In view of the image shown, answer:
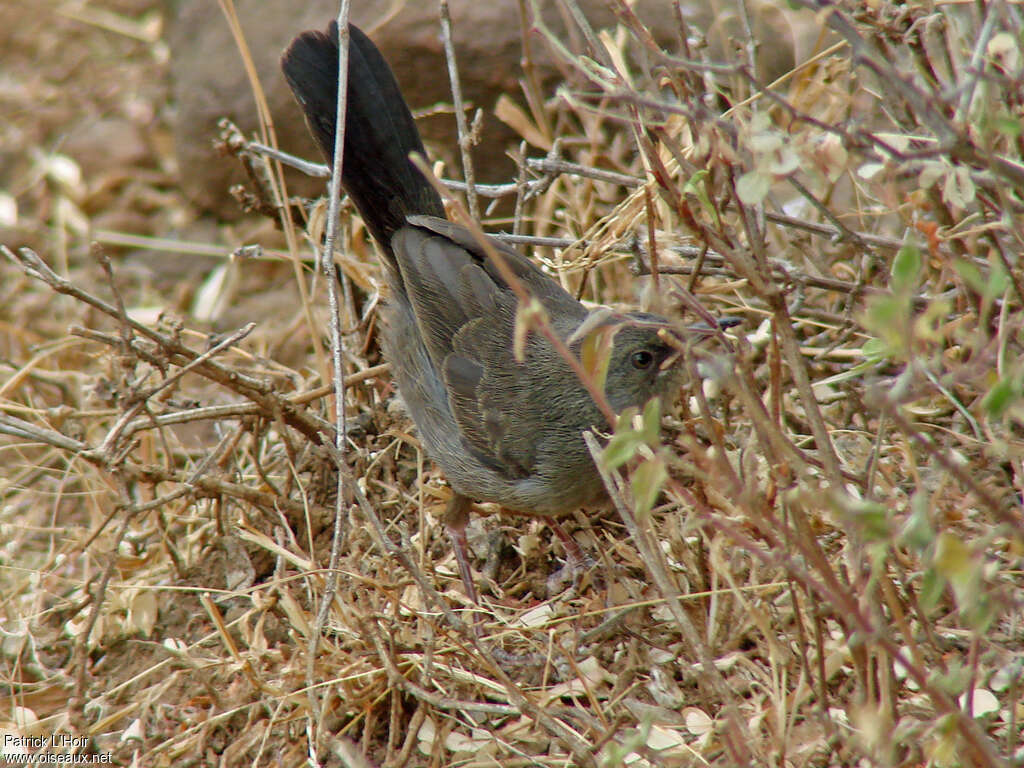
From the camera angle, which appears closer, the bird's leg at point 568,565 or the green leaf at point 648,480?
the green leaf at point 648,480

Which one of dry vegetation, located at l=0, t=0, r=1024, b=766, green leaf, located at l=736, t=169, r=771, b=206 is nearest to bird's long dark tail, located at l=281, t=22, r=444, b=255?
dry vegetation, located at l=0, t=0, r=1024, b=766

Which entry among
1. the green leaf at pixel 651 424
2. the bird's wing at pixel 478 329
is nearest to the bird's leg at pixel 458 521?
the bird's wing at pixel 478 329

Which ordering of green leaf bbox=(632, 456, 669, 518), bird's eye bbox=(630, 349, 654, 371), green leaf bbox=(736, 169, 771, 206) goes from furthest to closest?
1. bird's eye bbox=(630, 349, 654, 371)
2. green leaf bbox=(736, 169, 771, 206)
3. green leaf bbox=(632, 456, 669, 518)

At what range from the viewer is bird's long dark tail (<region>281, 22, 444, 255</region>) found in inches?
165

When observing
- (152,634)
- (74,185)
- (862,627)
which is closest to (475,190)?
(152,634)

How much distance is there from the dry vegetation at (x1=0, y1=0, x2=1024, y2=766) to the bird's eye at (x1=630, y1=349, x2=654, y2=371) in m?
0.29

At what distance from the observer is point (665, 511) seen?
13.1ft

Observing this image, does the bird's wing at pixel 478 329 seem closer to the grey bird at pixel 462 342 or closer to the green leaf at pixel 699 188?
the grey bird at pixel 462 342

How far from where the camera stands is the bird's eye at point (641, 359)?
3877mm

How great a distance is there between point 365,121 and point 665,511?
1968 millimetres

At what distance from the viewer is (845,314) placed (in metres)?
3.88

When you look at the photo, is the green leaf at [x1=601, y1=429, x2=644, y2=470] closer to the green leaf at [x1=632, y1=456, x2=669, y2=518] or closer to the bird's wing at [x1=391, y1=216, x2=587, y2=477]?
the green leaf at [x1=632, y1=456, x2=669, y2=518]

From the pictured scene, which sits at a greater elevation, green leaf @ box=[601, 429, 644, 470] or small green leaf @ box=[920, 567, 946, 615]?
green leaf @ box=[601, 429, 644, 470]

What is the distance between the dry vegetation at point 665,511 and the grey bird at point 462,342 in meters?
0.24
